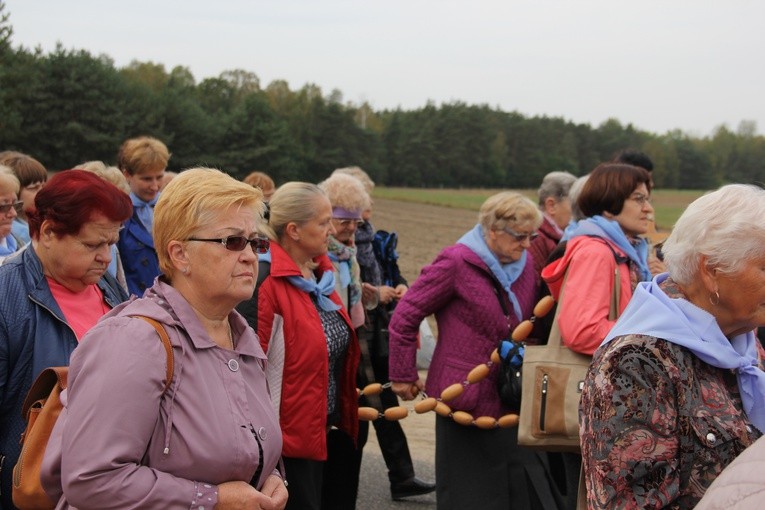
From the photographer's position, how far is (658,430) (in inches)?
95.7

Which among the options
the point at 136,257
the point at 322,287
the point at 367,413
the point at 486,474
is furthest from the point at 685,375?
the point at 136,257

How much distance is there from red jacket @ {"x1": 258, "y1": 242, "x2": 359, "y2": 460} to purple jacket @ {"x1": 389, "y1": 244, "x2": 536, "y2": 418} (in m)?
0.86

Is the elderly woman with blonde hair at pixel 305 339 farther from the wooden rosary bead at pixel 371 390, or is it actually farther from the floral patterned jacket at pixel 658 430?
the floral patterned jacket at pixel 658 430

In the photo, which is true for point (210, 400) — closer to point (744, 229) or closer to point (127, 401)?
point (127, 401)

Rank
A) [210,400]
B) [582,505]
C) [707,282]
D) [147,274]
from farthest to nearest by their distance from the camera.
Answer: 1. [147,274]
2. [582,505]
3. [707,282]
4. [210,400]

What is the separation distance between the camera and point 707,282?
2646 mm

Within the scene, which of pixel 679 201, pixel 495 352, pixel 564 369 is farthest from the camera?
pixel 679 201

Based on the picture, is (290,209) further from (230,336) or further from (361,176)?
(361,176)

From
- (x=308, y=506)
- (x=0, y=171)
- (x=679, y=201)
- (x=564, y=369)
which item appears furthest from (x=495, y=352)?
(x=679, y=201)

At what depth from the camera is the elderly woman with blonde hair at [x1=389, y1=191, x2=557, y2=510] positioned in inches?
191

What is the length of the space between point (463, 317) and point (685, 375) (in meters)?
2.45

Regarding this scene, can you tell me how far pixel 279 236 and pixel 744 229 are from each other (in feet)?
7.85

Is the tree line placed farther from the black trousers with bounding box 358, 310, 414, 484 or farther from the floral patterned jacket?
the floral patterned jacket

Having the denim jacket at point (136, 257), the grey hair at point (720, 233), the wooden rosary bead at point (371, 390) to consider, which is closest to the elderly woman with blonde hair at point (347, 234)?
the wooden rosary bead at point (371, 390)
